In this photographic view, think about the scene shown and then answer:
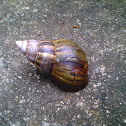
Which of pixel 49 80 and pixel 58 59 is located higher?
pixel 58 59

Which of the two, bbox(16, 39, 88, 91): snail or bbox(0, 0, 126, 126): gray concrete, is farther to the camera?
bbox(0, 0, 126, 126): gray concrete

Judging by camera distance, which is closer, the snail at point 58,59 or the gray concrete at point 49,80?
the snail at point 58,59

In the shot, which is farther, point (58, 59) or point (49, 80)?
point (49, 80)

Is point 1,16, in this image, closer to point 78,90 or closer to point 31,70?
point 31,70

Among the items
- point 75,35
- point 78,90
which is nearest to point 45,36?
point 75,35
